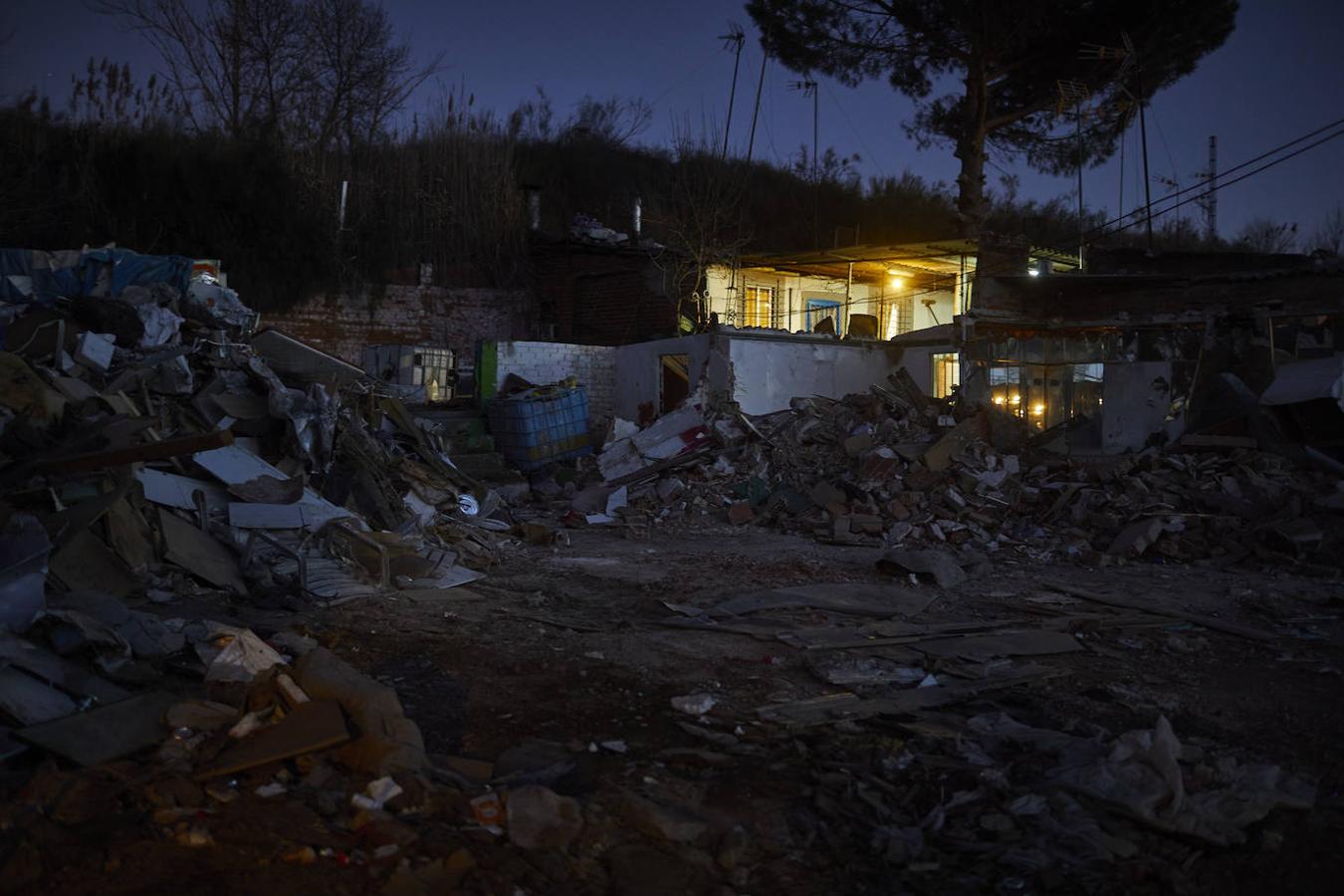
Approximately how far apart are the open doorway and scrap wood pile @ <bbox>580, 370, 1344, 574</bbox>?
2.07 m

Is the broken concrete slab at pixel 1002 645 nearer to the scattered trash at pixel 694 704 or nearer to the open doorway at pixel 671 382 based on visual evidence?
the scattered trash at pixel 694 704

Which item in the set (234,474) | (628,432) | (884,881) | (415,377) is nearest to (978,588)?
(884,881)

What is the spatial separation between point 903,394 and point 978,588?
296 inches

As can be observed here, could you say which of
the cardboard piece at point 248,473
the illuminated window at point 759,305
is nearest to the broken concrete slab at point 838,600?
the cardboard piece at point 248,473

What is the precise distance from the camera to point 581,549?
1009 cm

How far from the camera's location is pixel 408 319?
19.5 metres

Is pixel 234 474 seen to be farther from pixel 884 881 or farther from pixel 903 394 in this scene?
pixel 903 394

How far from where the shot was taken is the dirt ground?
2.96 m

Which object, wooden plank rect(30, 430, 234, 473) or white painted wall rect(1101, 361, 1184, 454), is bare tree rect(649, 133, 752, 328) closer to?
white painted wall rect(1101, 361, 1184, 454)

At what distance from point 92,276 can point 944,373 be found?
1458 cm

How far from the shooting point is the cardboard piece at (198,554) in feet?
22.2

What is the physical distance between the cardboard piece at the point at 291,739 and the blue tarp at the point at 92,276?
9.72 meters

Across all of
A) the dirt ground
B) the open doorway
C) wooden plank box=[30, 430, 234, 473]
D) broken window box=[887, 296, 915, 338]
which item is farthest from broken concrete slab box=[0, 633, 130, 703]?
broken window box=[887, 296, 915, 338]

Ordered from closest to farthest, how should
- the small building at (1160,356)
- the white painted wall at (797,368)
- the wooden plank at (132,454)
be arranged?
the wooden plank at (132,454), the small building at (1160,356), the white painted wall at (797,368)
